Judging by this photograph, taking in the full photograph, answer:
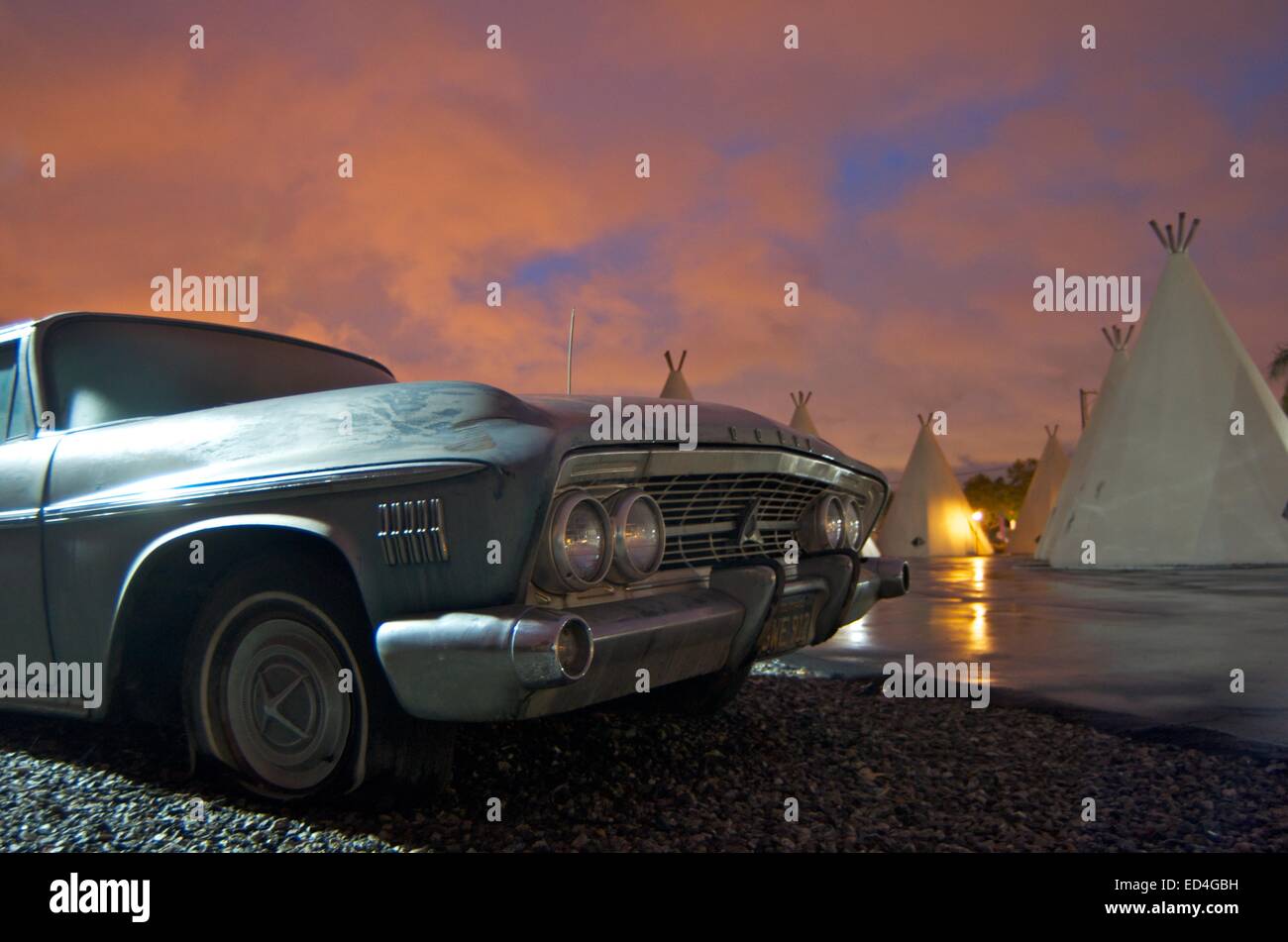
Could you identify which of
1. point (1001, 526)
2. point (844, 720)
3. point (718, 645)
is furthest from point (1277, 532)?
point (1001, 526)

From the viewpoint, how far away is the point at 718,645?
2.64 m

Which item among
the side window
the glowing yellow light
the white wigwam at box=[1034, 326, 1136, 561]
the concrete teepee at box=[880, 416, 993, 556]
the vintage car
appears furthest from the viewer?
the concrete teepee at box=[880, 416, 993, 556]

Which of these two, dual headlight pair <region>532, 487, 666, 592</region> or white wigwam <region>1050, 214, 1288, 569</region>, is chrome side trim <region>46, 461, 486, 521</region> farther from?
white wigwam <region>1050, 214, 1288, 569</region>

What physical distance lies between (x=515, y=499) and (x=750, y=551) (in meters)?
1.17

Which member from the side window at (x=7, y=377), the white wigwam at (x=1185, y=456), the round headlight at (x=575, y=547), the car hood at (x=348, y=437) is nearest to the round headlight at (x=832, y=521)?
the car hood at (x=348, y=437)

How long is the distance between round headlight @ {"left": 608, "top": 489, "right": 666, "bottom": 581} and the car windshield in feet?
4.83

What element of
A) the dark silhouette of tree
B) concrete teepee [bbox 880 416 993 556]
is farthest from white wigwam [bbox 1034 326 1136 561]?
the dark silhouette of tree

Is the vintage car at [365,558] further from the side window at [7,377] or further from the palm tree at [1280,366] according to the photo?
the palm tree at [1280,366]

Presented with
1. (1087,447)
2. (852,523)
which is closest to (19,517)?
(852,523)

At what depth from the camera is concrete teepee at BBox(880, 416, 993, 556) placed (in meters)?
30.9

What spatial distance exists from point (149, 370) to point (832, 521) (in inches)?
89.3

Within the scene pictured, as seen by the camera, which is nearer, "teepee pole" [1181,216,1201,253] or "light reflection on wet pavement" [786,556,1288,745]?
"light reflection on wet pavement" [786,556,1288,745]
